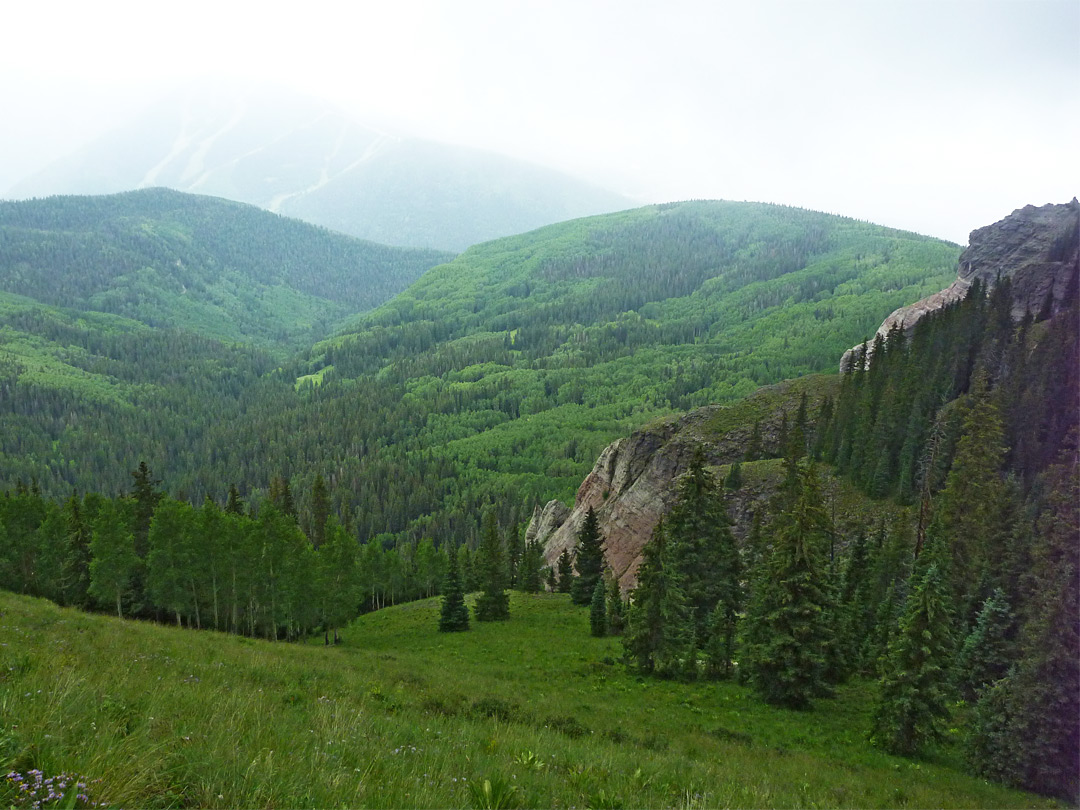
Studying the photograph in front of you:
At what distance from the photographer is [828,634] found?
96.4ft

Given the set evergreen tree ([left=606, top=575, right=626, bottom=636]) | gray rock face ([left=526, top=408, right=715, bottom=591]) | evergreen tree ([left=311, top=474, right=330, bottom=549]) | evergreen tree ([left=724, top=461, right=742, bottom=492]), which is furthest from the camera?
evergreen tree ([left=311, top=474, right=330, bottom=549])

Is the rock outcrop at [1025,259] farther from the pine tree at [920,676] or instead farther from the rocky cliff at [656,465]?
the pine tree at [920,676]

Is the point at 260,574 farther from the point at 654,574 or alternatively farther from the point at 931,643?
the point at 931,643

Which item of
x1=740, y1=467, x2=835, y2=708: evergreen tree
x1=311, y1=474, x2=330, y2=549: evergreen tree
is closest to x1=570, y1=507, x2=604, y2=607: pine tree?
x1=740, y1=467, x2=835, y2=708: evergreen tree

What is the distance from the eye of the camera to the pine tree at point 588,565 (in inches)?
2441

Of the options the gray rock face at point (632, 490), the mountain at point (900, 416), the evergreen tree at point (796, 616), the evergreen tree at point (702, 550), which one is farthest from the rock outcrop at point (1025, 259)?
the evergreen tree at point (796, 616)

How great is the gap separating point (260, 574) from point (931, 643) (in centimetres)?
4439

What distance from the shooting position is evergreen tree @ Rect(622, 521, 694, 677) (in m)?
32.9

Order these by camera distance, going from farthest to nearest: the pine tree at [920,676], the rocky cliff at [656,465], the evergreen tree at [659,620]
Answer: the rocky cliff at [656,465] → the evergreen tree at [659,620] → the pine tree at [920,676]

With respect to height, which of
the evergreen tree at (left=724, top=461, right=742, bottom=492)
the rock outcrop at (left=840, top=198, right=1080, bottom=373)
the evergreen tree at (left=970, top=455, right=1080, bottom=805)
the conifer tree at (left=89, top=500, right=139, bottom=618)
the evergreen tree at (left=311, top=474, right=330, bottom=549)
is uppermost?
the rock outcrop at (left=840, top=198, right=1080, bottom=373)

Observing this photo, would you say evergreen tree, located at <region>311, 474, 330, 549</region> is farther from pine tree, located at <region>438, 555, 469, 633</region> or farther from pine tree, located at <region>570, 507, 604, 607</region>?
pine tree, located at <region>570, 507, 604, 607</region>

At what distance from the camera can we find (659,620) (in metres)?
33.6

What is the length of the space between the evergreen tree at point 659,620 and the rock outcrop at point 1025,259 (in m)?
69.4

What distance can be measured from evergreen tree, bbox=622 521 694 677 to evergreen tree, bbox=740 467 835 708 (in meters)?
4.24
